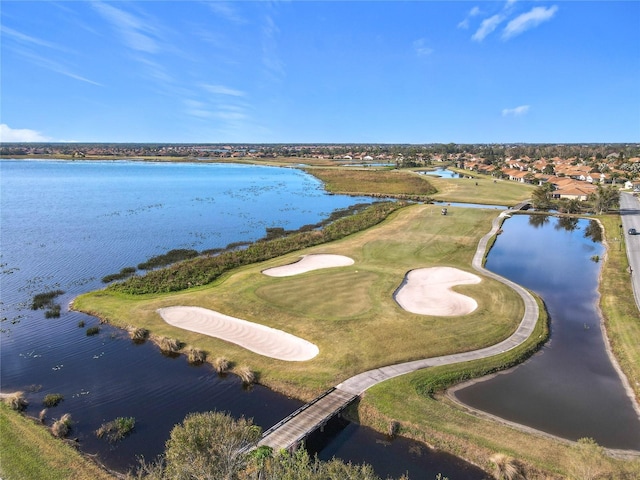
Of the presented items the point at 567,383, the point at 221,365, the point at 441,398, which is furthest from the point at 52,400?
the point at 567,383

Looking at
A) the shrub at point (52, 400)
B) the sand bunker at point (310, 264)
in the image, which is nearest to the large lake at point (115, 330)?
the shrub at point (52, 400)

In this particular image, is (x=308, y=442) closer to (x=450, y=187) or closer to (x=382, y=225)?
(x=382, y=225)

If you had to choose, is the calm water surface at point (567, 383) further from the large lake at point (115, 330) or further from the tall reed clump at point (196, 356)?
the tall reed clump at point (196, 356)

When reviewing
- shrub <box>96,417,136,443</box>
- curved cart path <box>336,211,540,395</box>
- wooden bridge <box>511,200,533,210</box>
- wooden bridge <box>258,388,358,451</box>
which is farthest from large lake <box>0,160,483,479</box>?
wooden bridge <box>511,200,533,210</box>

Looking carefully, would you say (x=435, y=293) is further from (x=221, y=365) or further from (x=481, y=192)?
(x=481, y=192)

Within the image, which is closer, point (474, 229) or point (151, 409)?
point (151, 409)

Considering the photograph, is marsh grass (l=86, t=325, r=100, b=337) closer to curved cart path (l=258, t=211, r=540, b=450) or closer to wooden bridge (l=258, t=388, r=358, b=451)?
wooden bridge (l=258, t=388, r=358, b=451)

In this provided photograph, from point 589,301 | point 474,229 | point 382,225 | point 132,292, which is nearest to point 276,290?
point 132,292

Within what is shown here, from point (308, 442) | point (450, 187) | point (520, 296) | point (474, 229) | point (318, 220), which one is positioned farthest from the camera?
point (450, 187)

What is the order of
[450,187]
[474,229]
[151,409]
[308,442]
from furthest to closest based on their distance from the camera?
[450,187]
[474,229]
[151,409]
[308,442]
